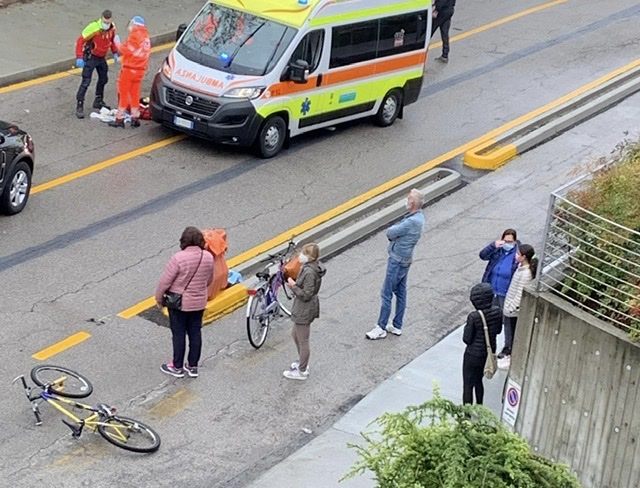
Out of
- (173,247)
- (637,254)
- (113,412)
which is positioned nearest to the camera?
(637,254)

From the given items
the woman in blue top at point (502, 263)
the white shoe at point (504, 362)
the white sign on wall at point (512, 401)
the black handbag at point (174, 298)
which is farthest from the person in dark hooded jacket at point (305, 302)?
the white sign on wall at point (512, 401)

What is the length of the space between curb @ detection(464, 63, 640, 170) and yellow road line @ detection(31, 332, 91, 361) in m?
7.57

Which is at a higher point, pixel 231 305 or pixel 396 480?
pixel 396 480

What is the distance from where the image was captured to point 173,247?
561 inches

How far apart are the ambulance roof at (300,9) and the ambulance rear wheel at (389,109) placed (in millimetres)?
1481

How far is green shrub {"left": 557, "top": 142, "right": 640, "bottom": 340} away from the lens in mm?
8938

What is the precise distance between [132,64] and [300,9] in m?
2.55

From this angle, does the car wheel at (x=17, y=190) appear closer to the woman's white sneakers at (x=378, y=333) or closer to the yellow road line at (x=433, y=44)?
the yellow road line at (x=433, y=44)

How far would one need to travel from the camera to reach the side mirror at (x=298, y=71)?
56.2 ft

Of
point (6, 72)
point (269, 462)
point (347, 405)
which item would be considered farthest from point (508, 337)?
point (6, 72)

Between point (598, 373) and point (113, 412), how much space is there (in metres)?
4.09

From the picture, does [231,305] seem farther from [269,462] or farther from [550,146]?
[550,146]

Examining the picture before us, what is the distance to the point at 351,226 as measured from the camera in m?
15.4

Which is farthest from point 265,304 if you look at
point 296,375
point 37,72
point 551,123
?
point 37,72
